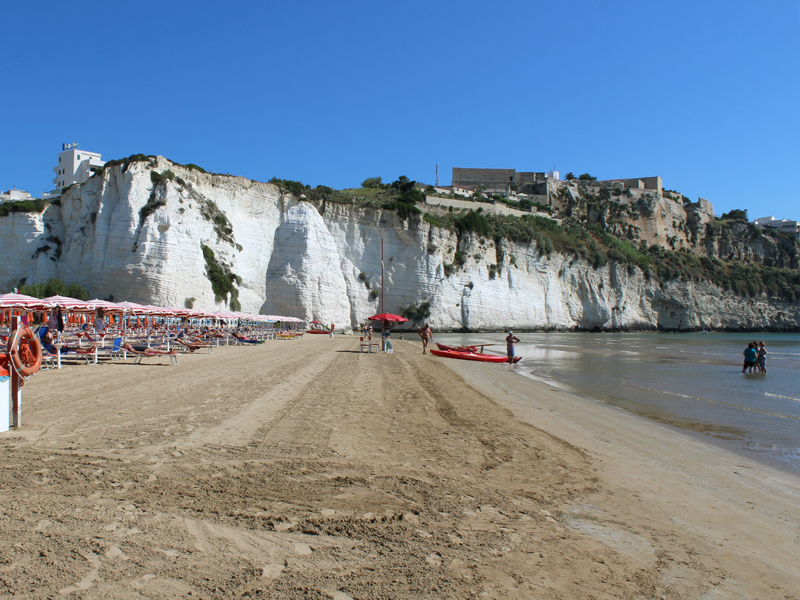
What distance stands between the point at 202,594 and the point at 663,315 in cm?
7947

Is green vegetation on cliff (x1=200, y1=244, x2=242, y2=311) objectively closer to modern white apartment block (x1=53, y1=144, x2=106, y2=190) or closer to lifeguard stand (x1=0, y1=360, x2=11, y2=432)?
lifeguard stand (x1=0, y1=360, x2=11, y2=432)

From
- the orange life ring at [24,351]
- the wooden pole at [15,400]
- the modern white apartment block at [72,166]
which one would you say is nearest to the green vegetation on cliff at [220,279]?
the orange life ring at [24,351]

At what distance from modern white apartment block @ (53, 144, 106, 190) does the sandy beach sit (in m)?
81.2

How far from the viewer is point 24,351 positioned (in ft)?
18.7

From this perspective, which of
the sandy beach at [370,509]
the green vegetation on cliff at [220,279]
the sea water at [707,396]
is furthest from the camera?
the green vegetation on cliff at [220,279]

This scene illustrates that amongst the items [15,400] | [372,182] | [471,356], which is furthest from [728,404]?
[372,182]

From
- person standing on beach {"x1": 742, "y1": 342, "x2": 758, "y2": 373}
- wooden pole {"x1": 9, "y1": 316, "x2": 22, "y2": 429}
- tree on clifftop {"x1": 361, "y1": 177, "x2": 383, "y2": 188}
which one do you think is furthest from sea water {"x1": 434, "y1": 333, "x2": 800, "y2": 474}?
tree on clifftop {"x1": 361, "y1": 177, "x2": 383, "y2": 188}

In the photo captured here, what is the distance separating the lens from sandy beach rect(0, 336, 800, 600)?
2.62 m

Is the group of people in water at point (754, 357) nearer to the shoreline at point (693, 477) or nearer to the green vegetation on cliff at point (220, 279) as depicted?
the shoreline at point (693, 477)

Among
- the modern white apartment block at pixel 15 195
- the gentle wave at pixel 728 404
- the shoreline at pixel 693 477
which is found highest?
the modern white apartment block at pixel 15 195

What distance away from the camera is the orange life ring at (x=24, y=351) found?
5.52m

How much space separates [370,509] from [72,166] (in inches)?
3474

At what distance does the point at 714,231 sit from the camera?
299 feet

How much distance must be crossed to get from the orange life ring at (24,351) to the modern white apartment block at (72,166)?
8078 cm
